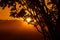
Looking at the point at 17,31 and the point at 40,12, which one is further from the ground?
the point at 17,31

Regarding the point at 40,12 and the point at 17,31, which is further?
the point at 17,31

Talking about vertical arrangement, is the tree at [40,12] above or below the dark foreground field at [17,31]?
below

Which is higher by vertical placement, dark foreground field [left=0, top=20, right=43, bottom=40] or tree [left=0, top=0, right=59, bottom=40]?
dark foreground field [left=0, top=20, right=43, bottom=40]

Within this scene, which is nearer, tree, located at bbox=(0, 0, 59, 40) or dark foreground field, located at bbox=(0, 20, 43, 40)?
tree, located at bbox=(0, 0, 59, 40)

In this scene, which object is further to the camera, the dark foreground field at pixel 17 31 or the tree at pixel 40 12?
the dark foreground field at pixel 17 31

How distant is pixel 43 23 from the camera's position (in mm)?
4828

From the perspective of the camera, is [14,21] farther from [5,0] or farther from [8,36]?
[5,0]

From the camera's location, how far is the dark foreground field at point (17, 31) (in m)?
7.04

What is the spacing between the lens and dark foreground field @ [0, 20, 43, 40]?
704 cm

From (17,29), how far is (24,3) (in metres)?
3.11

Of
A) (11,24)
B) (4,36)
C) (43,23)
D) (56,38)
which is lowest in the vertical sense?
(56,38)

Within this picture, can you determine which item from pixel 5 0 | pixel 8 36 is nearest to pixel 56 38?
pixel 5 0

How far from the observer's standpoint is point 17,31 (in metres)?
7.50

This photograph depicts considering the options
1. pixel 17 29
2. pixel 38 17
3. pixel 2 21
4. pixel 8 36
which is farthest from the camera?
pixel 2 21
